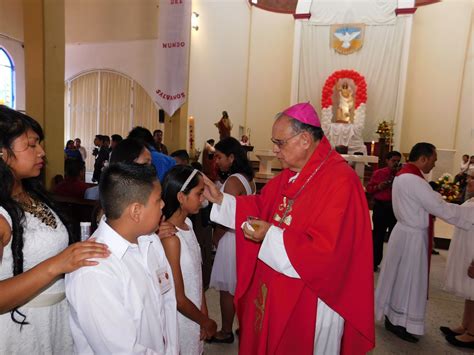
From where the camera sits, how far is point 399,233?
350 centimetres

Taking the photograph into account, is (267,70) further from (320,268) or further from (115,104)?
(320,268)

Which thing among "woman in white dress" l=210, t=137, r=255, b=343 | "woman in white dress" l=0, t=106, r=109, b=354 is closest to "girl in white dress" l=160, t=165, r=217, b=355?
"woman in white dress" l=0, t=106, r=109, b=354

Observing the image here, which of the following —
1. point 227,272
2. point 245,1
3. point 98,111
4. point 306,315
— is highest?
point 245,1

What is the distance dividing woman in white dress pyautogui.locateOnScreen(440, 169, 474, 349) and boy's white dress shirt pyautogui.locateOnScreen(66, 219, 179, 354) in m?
2.87

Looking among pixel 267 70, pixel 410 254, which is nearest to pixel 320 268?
pixel 410 254

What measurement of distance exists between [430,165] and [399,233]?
0.73 metres

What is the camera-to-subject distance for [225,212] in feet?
7.57

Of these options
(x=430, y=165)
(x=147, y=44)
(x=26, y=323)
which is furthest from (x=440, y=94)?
(x=26, y=323)

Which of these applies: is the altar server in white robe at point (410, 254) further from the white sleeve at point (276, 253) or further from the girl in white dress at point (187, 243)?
the girl in white dress at point (187, 243)

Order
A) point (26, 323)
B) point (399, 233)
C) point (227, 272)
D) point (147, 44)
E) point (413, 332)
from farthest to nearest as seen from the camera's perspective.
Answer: point (147, 44), point (399, 233), point (413, 332), point (227, 272), point (26, 323)

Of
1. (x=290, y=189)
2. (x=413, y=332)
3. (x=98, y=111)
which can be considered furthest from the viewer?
(x=98, y=111)

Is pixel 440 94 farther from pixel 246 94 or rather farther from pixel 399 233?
pixel 399 233

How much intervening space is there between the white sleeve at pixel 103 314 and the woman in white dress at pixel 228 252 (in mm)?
1834

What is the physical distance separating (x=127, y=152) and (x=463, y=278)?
10.1 ft
